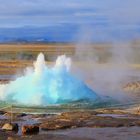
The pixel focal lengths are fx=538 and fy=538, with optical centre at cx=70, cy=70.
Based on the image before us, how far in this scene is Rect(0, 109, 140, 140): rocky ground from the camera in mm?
22969

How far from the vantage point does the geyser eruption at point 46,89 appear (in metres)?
34.3

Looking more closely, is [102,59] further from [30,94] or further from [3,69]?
[30,94]

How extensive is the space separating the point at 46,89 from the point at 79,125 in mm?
9814

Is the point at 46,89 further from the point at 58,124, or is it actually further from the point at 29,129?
the point at 29,129

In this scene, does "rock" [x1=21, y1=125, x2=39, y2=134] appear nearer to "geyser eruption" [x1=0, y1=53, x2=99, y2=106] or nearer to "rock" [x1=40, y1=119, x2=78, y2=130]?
"rock" [x1=40, y1=119, x2=78, y2=130]

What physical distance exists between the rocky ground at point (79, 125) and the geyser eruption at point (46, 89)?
15.6 feet

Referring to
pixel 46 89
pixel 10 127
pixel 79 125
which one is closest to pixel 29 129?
pixel 10 127

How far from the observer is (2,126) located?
82.1ft

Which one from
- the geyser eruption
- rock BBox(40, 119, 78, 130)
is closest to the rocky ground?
rock BBox(40, 119, 78, 130)

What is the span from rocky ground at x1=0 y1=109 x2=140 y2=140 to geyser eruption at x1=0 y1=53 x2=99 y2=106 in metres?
4.76

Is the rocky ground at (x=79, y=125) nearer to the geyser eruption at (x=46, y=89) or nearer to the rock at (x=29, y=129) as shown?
the rock at (x=29, y=129)

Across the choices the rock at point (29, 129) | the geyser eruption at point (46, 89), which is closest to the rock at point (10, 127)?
the rock at point (29, 129)

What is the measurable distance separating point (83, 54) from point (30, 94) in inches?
1682

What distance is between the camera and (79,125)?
83.7ft
